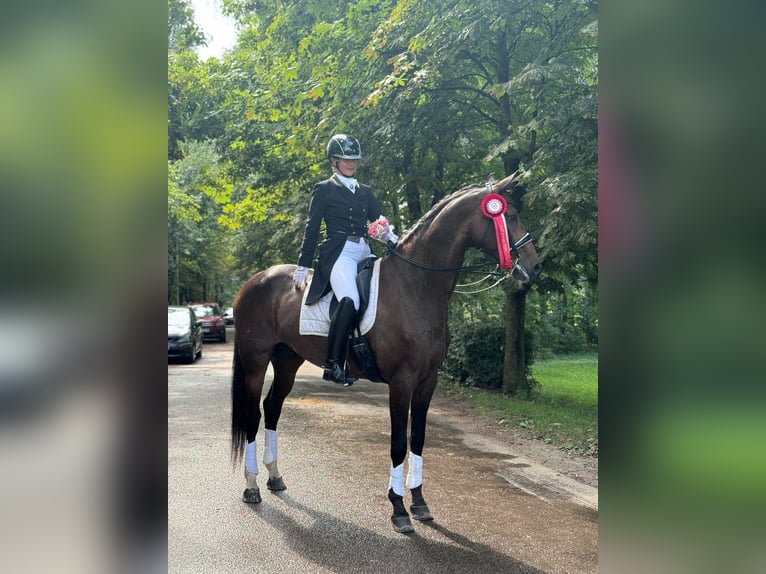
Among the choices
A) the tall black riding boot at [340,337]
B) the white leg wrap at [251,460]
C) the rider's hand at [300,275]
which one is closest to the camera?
the tall black riding boot at [340,337]

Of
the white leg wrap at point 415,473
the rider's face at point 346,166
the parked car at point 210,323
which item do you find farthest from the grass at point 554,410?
the parked car at point 210,323

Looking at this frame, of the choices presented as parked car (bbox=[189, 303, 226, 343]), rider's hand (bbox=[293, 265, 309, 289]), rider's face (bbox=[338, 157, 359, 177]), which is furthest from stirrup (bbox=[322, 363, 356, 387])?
parked car (bbox=[189, 303, 226, 343])

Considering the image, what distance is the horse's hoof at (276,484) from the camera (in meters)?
5.86

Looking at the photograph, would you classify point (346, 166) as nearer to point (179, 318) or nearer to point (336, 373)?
point (336, 373)

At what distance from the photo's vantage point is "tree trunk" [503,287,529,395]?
12.0 metres

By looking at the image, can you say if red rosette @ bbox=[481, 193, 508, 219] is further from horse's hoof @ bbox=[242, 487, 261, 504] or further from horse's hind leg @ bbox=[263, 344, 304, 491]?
horse's hoof @ bbox=[242, 487, 261, 504]

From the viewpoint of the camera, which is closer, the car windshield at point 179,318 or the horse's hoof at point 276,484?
the horse's hoof at point 276,484

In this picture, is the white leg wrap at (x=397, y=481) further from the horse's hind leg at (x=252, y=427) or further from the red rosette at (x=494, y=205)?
the red rosette at (x=494, y=205)

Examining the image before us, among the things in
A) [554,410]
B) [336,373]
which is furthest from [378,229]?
[554,410]

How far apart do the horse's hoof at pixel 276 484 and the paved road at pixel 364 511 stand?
0.23ft

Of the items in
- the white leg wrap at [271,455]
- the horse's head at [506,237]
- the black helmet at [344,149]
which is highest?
the black helmet at [344,149]

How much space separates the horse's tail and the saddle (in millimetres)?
1437

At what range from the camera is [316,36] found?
40.9 ft
